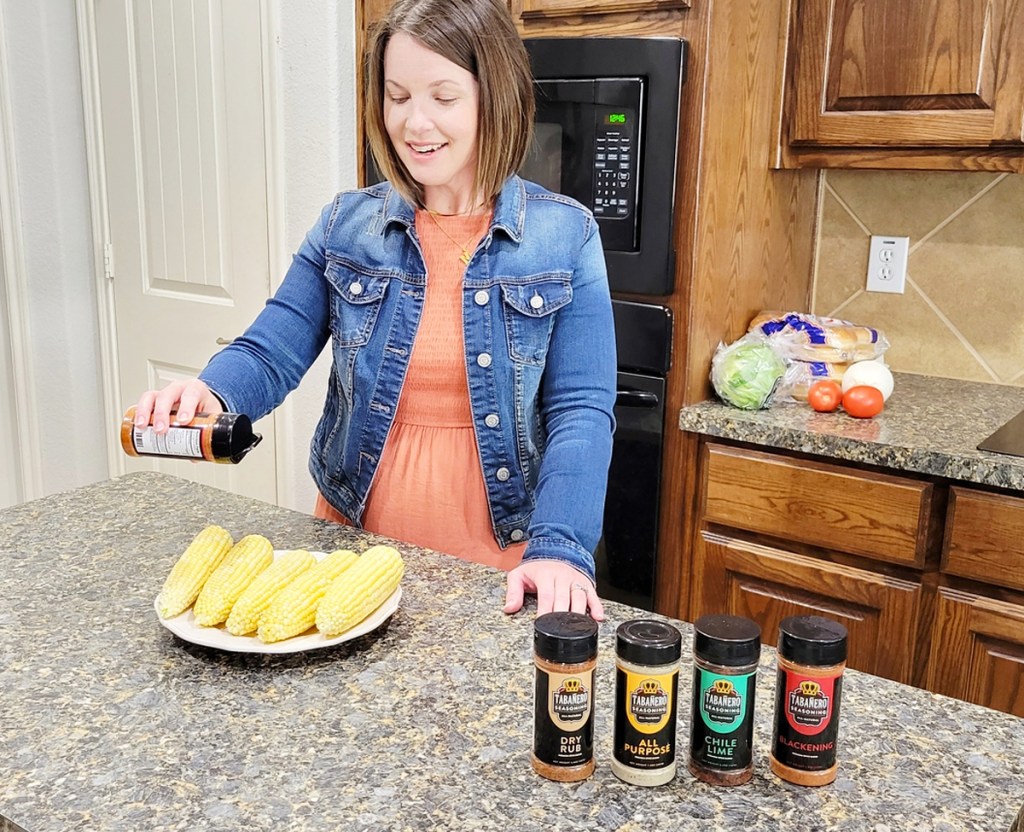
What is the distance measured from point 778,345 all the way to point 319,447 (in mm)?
1040

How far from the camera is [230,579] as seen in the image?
43.2 inches

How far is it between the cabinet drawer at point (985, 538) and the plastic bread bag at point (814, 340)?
1.51 feet

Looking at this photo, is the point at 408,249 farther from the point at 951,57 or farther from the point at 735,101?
the point at 951,57

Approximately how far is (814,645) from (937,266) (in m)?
1.78

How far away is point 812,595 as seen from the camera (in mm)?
1995

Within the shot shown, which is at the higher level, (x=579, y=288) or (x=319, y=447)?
(x=579, y=288)

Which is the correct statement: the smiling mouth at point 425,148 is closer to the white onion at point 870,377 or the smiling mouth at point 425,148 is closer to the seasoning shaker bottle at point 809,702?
the seasoning shaker bottle at point 809,702

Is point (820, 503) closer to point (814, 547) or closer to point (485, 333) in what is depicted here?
point (814, 547)

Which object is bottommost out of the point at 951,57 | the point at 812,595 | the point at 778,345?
the point at 812,595

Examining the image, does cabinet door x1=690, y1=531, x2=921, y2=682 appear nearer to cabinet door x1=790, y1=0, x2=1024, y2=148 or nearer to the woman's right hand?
cabinet door x1=790, y1=0, x2=1024, y2=148

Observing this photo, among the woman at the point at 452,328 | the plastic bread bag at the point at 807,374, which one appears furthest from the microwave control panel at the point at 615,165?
the woman at the point at 452,328

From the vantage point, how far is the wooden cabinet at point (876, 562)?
179 cm

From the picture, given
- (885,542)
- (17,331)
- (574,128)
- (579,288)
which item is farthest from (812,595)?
(17,331)

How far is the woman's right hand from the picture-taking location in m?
1.16
